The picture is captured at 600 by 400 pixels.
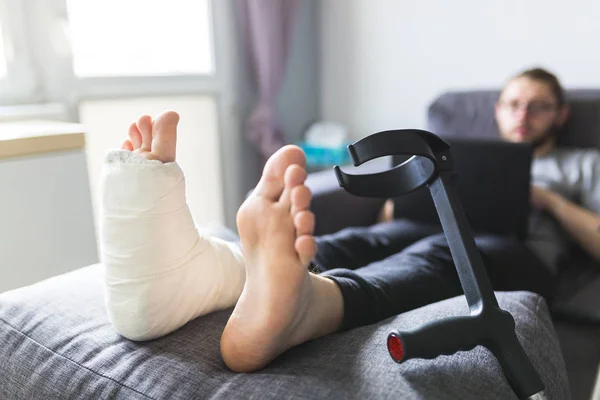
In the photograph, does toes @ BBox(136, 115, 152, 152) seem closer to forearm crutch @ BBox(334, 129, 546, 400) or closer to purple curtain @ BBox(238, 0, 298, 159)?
forearm crutch @ BBox(334, 129, 546, 400)

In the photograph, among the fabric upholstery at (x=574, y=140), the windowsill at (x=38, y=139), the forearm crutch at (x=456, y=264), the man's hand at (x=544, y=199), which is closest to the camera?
the forearm crutch at (x=456, y=264)

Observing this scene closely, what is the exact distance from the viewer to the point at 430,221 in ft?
4.58

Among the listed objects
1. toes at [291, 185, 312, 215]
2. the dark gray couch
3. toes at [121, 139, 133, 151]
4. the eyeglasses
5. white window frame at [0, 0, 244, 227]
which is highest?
white window frame at [0, 0, 244, 227]

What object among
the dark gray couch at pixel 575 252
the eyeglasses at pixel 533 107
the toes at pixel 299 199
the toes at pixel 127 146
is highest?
the toes at pixel 127 146

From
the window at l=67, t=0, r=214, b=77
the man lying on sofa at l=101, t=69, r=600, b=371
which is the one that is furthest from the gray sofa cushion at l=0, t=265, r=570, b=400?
the window at l=67, t=0, r=214, b=77

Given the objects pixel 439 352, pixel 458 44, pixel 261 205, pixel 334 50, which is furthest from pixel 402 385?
pixel 334 50

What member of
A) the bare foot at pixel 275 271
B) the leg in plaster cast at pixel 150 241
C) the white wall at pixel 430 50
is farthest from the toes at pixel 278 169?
the white wall at pixel 430 50

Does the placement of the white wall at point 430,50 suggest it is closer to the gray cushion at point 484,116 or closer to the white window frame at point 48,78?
the gray cushion at point 484,116

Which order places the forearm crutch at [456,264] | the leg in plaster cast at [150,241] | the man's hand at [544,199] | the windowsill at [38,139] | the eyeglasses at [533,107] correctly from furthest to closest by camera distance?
the eyeglasses at [533,107]
the man's hand at [544,199]
the windowsill at [38,139]
the leg in plaster cast at [150,241]
the forearm crutch at [456,264]

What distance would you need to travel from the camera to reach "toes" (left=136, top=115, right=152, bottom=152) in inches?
30.9

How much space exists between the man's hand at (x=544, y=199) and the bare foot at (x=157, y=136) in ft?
3.30

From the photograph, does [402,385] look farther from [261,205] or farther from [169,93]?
[169,93]

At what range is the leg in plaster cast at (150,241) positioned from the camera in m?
0.72

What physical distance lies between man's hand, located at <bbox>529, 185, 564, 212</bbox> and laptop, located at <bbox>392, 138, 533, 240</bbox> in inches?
5.6
